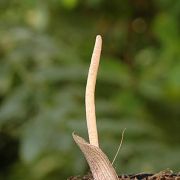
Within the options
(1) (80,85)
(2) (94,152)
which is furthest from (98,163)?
(1) (80,85)

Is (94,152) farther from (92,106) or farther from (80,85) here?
(80,85)

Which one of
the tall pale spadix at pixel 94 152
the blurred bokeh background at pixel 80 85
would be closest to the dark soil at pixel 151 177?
the tall pale spadix at pixel 94 152

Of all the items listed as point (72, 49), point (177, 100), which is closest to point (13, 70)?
point (72, 49)

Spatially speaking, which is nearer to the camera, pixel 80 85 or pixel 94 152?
pixel 94 152

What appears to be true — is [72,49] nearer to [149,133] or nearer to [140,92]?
[140,92]

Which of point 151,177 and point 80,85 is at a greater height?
point 80,85

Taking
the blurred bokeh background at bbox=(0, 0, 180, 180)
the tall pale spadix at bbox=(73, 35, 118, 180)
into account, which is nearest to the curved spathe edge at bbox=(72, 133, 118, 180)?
the tall pale spadix at bbox=(73, 35, 118, 180)

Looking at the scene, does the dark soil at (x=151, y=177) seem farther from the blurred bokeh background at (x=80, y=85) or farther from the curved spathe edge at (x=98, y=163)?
the blurred bokeh background at (x=80, y=85)

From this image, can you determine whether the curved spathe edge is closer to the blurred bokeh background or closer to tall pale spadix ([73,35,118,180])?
tall pale spadix ([73,35,118,180])

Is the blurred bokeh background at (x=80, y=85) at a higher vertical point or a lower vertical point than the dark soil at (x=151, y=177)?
higher
